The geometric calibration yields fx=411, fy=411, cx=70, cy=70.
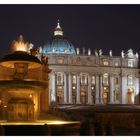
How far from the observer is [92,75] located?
7400cm

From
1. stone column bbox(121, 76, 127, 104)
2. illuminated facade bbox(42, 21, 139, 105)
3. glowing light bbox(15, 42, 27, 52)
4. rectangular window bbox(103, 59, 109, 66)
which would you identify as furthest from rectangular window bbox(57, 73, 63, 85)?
glowing light bbox(15, 42, 27, 52)

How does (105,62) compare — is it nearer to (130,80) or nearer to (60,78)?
(130,80)

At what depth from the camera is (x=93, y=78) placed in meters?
74.4

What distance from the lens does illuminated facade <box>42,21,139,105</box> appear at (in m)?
72.0

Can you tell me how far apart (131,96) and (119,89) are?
2.69 m

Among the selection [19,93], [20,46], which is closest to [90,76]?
[20,46]

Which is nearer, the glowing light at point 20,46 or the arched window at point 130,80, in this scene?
the glowing light at point 20,46

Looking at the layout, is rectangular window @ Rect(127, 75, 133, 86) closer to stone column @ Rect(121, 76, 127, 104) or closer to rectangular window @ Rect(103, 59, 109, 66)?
stone column @ Rect(121, 76, 127, 104)

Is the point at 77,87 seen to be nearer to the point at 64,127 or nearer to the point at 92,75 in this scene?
the point at 92,75

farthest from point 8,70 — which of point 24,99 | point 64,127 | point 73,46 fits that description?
point 73,46

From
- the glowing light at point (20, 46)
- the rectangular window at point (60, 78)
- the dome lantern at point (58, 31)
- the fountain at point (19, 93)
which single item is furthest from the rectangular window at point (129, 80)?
the fountain at point (19, 93)

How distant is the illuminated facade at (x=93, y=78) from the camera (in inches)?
2835

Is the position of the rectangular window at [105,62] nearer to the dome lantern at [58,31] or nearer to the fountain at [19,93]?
the dome lantern at [58,31]

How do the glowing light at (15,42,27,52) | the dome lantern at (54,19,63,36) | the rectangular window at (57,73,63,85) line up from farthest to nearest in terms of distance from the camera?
the dome lantern at (54,19,63,36), the rectangular window at (57,73,63,85), the glowing light at (15,42,27,52)
